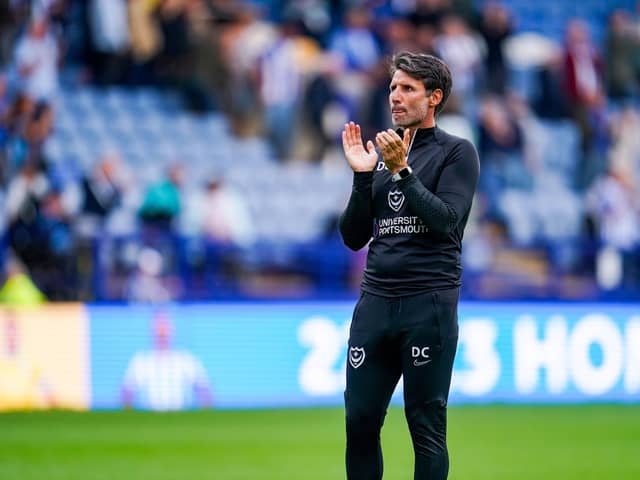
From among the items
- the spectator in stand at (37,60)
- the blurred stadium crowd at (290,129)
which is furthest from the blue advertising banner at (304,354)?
the spectator in stand at (37,60)

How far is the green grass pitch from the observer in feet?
32.2

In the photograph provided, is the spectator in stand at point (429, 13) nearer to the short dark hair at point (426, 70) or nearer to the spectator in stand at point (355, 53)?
the spectator in stand at point (355, 53)

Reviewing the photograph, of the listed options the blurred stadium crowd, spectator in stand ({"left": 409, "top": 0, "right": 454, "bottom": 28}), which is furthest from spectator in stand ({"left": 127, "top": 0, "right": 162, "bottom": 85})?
spectator in stand ({"left": 409, "top": 0, "right": 454, "bottom": 28})

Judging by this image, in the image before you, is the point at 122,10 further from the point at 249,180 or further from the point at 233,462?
the point at 233,462

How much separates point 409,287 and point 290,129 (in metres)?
13.3

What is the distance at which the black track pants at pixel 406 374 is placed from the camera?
6176 mm

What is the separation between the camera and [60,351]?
47.3ft

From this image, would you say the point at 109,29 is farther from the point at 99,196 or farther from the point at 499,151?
the point at 499,151

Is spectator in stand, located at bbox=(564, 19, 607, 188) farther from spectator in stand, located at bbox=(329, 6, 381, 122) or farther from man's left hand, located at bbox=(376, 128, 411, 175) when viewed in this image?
man's left hand, located at bbox=(376, 128, 411, 175)

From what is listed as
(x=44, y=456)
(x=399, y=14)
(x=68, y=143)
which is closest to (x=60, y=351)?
(x=44, y=456)

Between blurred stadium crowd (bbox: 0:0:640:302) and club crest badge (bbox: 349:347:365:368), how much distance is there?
29.5ft

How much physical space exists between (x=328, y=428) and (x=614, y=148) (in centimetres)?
900

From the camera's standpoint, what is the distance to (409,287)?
6.23 metres

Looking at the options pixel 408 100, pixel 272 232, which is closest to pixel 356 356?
pixel 408 100
